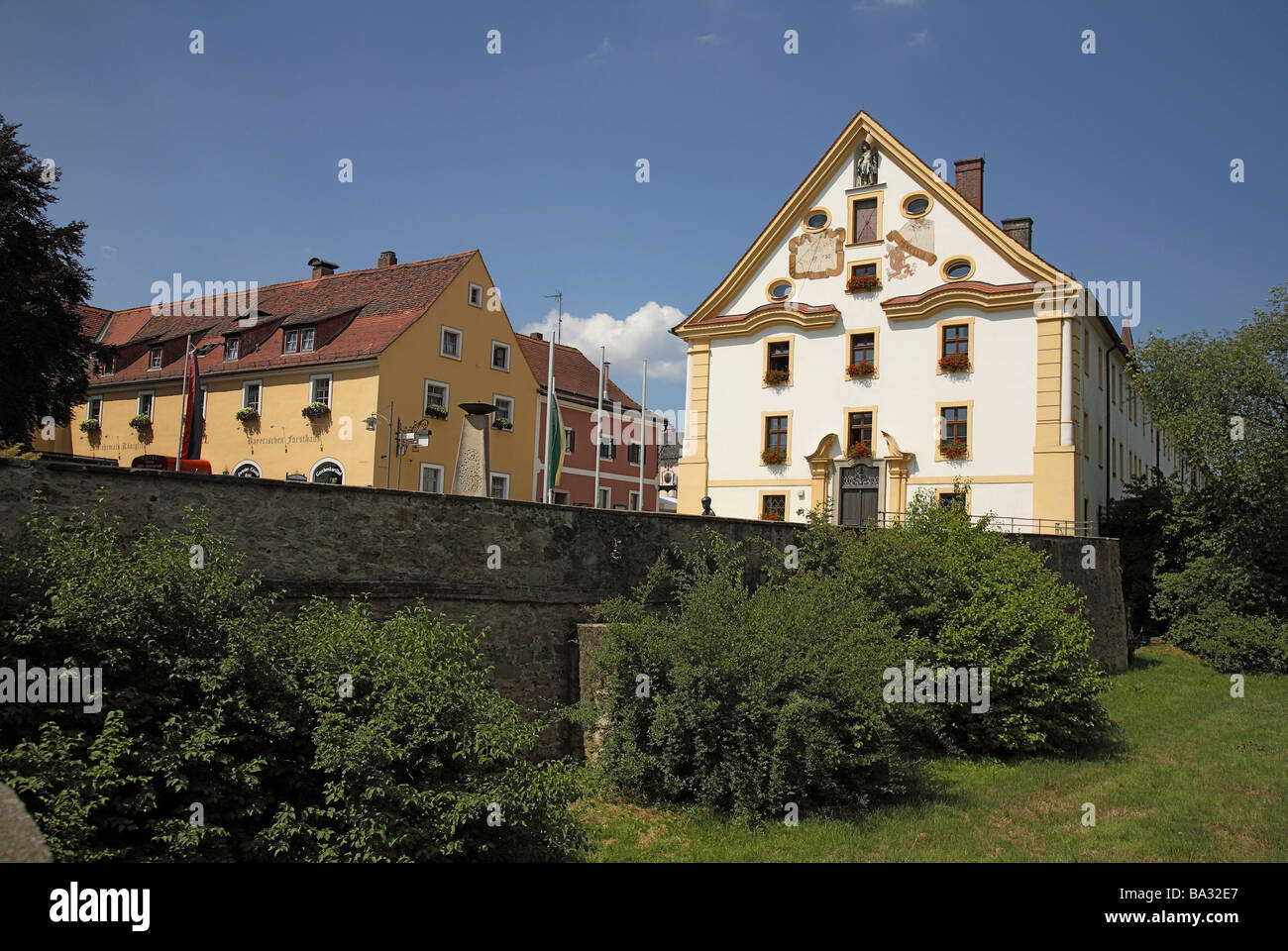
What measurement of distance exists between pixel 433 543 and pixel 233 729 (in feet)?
16.0

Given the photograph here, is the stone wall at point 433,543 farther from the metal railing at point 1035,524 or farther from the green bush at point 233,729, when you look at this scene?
the metal railing at point 1035,524

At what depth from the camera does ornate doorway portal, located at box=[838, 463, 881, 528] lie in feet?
95.6

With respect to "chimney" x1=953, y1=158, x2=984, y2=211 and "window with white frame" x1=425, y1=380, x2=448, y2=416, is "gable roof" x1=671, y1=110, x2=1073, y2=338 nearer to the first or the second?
"chimney" x1=953, y1=158, x2=984, y2=211

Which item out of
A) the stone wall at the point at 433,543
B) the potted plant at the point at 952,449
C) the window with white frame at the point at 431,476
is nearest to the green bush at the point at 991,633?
the stone wall at the point at 433,543

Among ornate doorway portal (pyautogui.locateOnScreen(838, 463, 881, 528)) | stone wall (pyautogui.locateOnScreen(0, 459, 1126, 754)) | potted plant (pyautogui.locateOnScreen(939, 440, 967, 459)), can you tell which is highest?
potted plant (pyautogui.locateOnScreen(939, 440, 967, 459))

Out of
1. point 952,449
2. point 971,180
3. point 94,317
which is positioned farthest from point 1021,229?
point 94,317

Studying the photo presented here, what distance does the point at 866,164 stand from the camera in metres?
30.3

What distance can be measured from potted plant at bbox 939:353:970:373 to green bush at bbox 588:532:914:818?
16.6 metres

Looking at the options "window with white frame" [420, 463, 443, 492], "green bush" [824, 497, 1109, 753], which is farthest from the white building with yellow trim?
"green bush" [824, 497, 1109, 753]

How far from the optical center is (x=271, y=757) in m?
8.74

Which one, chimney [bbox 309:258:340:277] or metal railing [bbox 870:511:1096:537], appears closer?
metal railing [bbox 870:511:1096:537]

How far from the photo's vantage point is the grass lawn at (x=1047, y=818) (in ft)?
38.1
